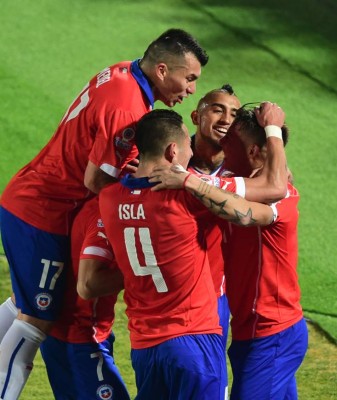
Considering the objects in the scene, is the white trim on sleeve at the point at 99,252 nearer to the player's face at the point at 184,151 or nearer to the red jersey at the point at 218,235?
the red jersey at the point at 218,235

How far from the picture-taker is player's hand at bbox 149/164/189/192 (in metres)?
5.06

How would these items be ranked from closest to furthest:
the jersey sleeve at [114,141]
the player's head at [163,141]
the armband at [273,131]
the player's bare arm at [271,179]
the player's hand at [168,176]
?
the player's hand at [168,176] < the player's head at [163,141] < the player's bare arm at [271,179] < the armband at [273,131] < the jersey sleeve at [114,141]

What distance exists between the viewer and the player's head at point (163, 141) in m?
5.16

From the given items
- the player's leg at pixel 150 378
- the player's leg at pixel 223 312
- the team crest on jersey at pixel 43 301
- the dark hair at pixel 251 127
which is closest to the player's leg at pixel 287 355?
the player's leg at pixel 223 312

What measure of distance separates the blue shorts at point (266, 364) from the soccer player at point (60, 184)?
3.34 ft

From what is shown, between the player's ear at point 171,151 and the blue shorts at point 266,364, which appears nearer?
the player's ear at point 171,151

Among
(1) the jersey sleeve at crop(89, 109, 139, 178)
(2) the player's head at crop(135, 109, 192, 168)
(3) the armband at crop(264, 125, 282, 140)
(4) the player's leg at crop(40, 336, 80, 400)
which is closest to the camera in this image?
(2) the player's head at crop(135, 109, 192, 168)

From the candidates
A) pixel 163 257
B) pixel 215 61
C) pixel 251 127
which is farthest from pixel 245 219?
pixel 215 61

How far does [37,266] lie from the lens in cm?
615

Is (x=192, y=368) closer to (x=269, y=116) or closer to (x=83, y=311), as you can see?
(x=83, y=311)

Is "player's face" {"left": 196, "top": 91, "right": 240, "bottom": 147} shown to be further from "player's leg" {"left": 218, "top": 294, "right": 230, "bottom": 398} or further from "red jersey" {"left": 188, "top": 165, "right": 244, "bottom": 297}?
"player's leg" {"left": 218, "top": 294, "right": 230, "bottom": 398}

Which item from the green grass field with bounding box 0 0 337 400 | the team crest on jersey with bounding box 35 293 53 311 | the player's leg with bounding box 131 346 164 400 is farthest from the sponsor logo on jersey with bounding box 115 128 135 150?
the green grass field with bounding box 0 0 337 400

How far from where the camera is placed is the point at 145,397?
17.0 feet

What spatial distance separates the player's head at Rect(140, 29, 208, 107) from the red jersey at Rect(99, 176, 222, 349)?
3.02 ft
